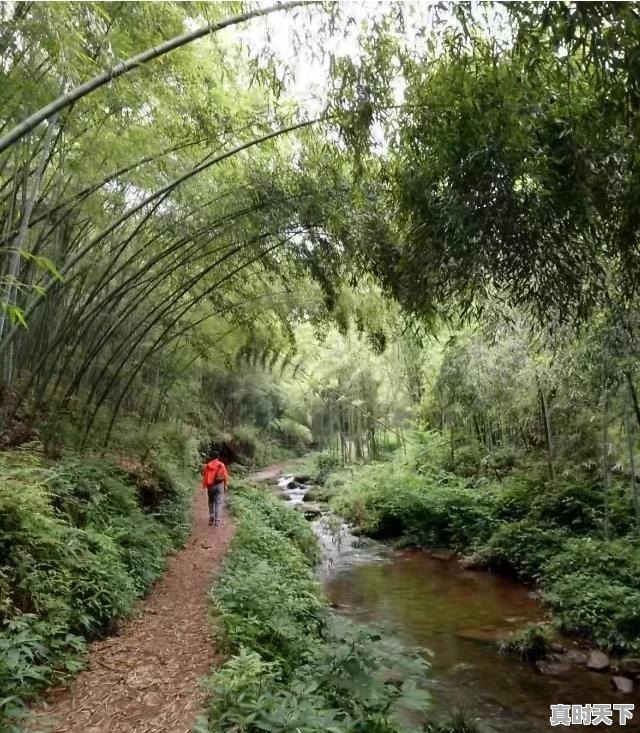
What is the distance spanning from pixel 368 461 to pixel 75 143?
14.8 m

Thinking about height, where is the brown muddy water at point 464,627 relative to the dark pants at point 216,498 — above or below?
below

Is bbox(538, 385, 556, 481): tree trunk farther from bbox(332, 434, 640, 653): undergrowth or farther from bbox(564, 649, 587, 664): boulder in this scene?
bbox(564, 649, 587, 664): boulder

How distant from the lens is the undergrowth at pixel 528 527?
5.90 m

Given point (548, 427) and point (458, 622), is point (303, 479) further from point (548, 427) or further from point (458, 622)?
point (458, 622)

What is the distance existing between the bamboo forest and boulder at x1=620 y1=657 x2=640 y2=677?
2 centimetres

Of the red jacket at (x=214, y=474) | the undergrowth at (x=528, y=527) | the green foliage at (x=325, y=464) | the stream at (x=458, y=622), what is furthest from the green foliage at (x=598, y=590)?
the green foliage at (x=325, y=464)

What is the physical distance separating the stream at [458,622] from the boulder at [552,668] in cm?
5

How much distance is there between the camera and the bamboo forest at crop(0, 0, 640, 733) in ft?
9.14

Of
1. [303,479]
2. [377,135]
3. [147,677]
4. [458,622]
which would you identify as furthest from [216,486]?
[303,479]

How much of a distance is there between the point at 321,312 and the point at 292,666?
507cm

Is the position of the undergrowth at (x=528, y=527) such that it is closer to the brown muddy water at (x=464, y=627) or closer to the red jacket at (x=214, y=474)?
the brown muddy water at (x=464, y=627)

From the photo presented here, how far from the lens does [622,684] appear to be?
4.69 metres

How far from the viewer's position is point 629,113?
243 centimetres

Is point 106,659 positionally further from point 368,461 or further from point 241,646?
point 368,461
